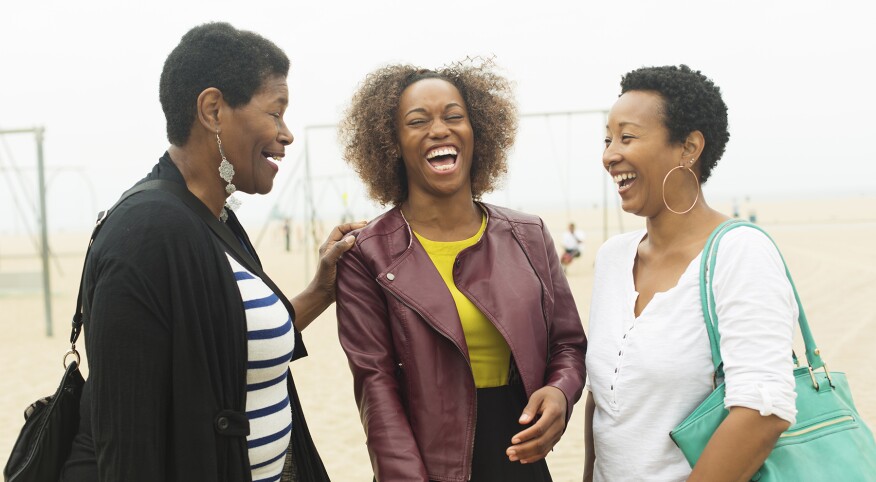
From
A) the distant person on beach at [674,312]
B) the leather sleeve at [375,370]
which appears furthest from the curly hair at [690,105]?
the leather sleeve at [375,370]

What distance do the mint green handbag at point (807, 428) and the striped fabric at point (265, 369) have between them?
1108 millimetres

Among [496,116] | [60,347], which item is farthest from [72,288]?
[496,116]

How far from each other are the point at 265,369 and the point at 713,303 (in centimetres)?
124

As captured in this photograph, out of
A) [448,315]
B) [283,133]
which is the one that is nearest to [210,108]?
[283,133]

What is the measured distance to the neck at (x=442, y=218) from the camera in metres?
2.48

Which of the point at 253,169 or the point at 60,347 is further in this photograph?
the point at 60,347

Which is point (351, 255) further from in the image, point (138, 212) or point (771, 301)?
point (771, 301)

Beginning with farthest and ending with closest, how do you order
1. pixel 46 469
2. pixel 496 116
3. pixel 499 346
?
pixel 496 116
pixel 499 346
pixel 46 469

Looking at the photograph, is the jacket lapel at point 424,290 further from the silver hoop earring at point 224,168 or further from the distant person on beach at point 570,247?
the distant person on beach at point 570,247

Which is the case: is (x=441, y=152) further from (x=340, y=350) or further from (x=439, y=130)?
(x=340, y=350)

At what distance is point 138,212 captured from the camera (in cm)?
173

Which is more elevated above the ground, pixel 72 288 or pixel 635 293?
pixel 635 293

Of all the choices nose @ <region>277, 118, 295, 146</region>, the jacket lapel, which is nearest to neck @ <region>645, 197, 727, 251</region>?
the jacket lapel

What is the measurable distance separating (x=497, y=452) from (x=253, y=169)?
45.6 inches
